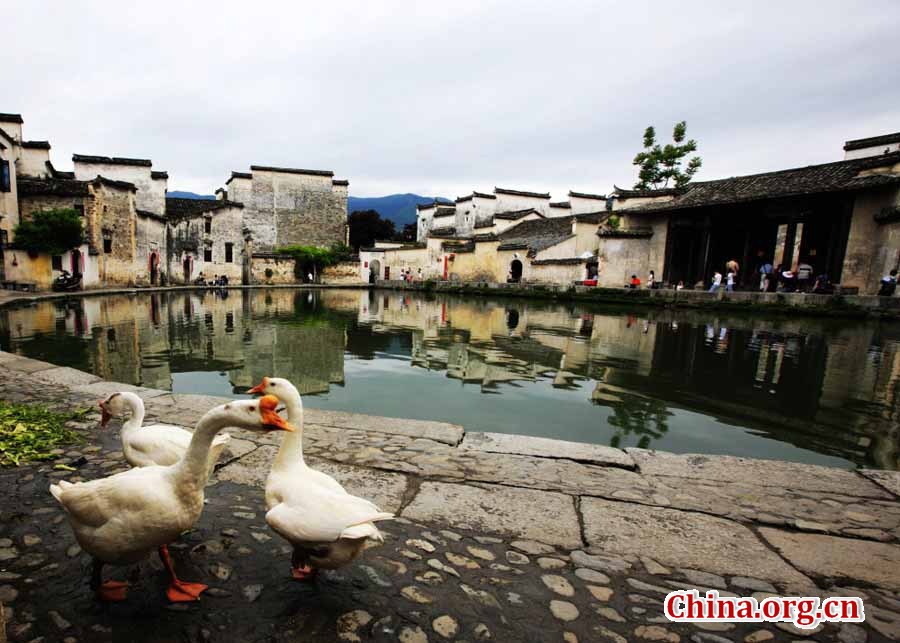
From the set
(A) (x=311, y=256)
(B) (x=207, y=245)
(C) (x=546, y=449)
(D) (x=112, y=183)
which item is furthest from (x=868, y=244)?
(B) (x=207, y=245)

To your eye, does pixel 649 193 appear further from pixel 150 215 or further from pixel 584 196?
pixel 150 215

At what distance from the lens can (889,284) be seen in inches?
633

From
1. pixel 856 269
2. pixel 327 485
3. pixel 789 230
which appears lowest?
pixel 327 485

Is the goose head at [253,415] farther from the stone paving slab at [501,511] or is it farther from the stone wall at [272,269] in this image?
the stone wall at [272,269]

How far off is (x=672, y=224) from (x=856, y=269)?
8.44m

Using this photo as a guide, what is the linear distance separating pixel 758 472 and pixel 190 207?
132ft

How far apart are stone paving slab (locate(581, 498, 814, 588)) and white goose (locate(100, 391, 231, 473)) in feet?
7.60

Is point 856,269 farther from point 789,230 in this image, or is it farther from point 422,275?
point 422,275

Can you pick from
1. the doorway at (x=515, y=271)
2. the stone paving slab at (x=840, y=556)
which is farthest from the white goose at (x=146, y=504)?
the doorway at (x=515, y=271)

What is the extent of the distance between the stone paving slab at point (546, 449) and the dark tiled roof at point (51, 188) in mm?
28831

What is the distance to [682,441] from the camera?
16.7 ft

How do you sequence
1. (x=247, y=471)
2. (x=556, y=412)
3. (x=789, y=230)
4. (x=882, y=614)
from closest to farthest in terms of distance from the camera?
(x=882, y=614)
(x=247, y=471)
(x=556, y=412)
(x=789, y=230)

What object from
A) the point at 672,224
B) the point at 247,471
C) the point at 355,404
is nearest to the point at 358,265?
the point at 672,224

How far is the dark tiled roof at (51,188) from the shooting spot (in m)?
23.0
